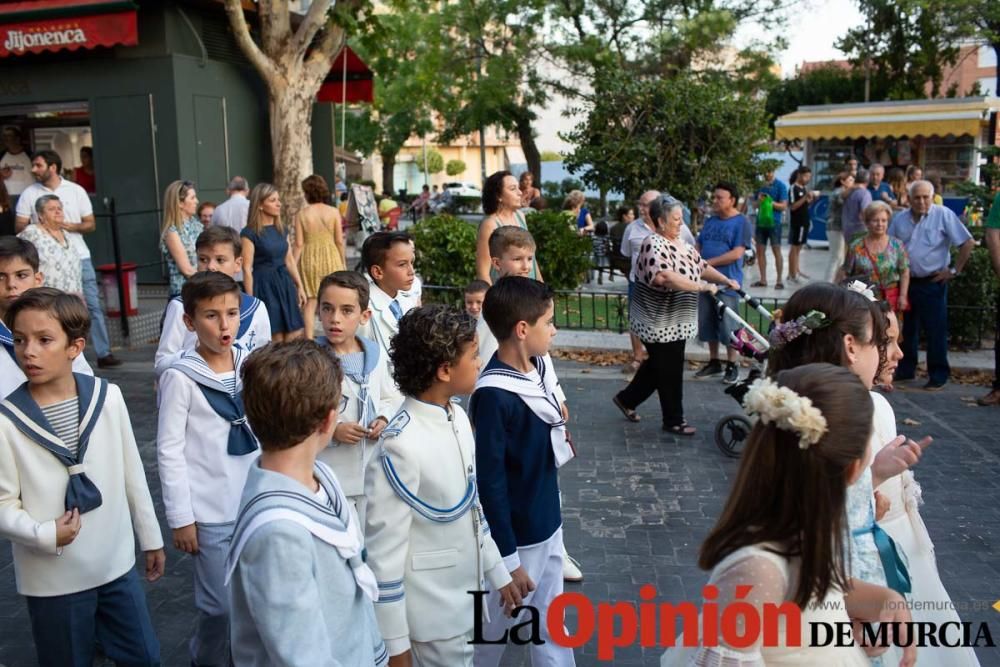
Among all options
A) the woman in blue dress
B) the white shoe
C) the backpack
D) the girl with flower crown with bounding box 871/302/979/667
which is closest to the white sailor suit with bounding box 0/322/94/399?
the white shoe

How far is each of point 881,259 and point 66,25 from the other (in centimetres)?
1145

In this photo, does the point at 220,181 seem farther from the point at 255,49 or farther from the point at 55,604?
the point at 55,604

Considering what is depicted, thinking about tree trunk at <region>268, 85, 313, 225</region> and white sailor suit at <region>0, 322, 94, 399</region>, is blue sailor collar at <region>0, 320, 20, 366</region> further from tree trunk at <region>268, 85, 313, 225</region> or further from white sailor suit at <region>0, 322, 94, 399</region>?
tree trunk at <region>268, 85, 313, 225</region>

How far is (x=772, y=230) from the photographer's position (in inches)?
624

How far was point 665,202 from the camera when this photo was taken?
25.2 ft

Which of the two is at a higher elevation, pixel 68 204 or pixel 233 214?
pixel 68 204

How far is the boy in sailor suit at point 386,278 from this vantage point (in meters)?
4.93

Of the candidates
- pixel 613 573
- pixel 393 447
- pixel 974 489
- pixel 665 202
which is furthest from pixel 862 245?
pixel 393 447

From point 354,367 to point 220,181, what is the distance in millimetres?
12224

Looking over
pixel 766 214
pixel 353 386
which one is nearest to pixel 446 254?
pixel 766 214

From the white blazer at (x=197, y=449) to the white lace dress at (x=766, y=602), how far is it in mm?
2040

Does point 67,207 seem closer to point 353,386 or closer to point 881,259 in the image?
point 353,386

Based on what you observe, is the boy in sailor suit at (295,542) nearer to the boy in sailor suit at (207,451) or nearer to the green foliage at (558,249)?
the boy in sailor suit at (207,451)

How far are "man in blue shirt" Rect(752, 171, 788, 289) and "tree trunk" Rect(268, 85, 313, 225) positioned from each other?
23.0 ft
